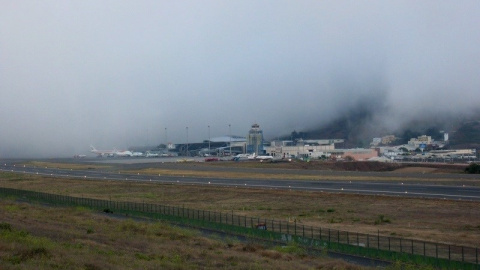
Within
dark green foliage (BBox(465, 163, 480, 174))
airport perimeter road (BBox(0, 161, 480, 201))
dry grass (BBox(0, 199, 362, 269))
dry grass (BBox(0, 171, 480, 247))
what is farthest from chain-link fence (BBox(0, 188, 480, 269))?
dark green foliage (BBox(465, 163, 480, 174))

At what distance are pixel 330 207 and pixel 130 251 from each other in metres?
35.6

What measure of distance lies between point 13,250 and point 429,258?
1921cm

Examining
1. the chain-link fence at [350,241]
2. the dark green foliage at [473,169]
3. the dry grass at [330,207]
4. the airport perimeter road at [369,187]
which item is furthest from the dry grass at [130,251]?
the dark green foliage at [473,169]

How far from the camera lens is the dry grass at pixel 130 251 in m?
22.7

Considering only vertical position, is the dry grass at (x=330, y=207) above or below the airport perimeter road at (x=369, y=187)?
below

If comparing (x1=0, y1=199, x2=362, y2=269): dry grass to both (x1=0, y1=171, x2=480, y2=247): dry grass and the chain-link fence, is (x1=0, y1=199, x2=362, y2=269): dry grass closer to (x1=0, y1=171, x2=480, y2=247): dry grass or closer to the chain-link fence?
the chain-link fence

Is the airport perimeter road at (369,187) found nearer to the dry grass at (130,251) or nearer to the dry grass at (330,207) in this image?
the dry grass at (330,207)

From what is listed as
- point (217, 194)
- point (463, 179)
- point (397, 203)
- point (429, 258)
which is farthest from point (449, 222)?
point (463, 179)

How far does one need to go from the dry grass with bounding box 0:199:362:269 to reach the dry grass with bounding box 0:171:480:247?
14.3 meters

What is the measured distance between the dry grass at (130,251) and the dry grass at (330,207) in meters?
14.3

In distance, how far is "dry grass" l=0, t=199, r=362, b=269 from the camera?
22.7 meters

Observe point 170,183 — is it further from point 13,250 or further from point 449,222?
point 13,250

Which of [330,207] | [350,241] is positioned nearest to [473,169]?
[330,207]

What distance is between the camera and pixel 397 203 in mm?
61719
